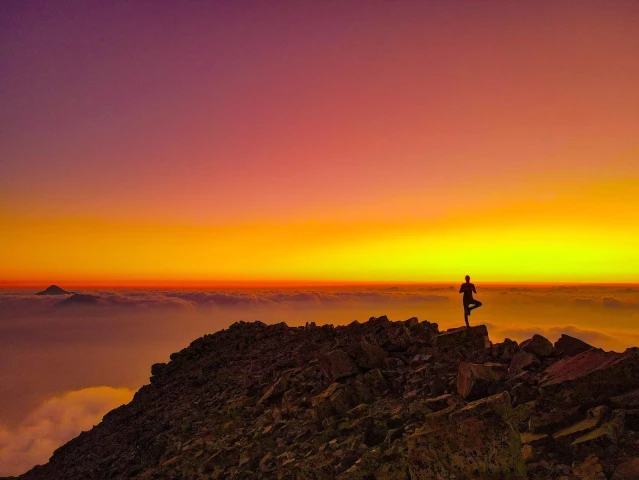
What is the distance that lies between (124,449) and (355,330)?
35.9 feet

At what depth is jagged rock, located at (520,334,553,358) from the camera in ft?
43.0

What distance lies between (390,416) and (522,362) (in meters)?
4.36

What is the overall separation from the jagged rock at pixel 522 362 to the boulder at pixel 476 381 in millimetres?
817

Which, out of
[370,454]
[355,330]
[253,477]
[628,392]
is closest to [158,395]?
[355,330]

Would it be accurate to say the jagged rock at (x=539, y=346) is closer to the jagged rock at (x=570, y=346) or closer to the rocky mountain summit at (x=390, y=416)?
the rocky mountain summit at (x=390, y=416)

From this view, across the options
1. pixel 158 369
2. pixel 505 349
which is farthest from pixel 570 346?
pixel 158 369

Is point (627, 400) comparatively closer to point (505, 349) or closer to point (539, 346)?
point (539, 346)

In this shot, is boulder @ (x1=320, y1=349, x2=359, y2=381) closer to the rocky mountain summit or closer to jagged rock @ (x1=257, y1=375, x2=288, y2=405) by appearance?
the rocky mountain summit

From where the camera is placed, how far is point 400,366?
1429 cm

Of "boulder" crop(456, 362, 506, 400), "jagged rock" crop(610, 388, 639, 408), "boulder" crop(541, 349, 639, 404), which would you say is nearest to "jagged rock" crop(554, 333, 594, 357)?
"boulder" crop(541, 349, 639, 404)

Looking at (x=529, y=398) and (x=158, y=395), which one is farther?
(x=158, y=395)

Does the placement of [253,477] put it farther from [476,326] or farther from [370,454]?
[476,326]

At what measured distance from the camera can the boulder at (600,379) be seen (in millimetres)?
9829

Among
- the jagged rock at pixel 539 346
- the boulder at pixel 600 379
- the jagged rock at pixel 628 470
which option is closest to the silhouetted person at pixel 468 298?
the jagged rock at pixel 539 346
